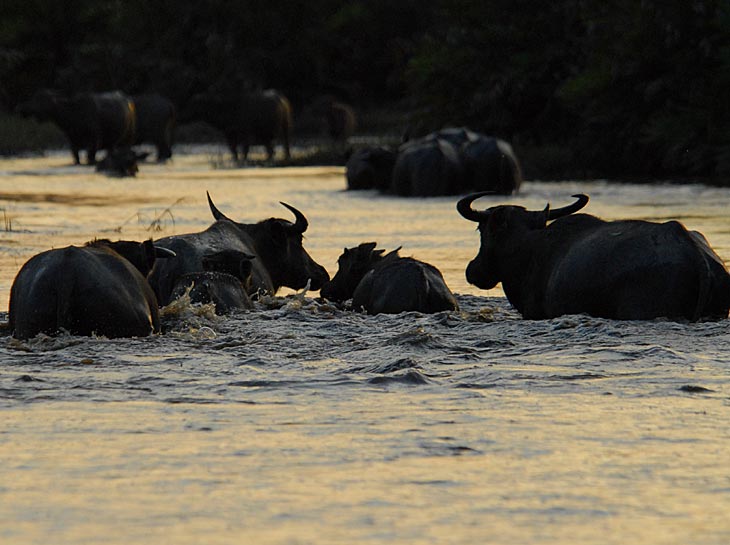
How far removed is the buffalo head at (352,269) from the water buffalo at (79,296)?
265 cm

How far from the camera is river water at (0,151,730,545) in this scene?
16.4 ft

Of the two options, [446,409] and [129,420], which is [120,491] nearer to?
[129,420]

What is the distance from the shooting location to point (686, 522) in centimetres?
498

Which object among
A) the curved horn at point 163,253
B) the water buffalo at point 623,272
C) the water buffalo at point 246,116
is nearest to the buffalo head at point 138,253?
the curved horn at point 163,253

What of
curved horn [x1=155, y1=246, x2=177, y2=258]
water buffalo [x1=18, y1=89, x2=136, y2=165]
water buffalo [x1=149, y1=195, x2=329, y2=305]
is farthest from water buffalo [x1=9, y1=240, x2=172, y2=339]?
water buffalo [x1=18, y1=89, x2=136, y2=165]

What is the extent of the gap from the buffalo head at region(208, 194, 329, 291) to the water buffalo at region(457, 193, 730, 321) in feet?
6.47

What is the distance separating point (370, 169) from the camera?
23.9 metres

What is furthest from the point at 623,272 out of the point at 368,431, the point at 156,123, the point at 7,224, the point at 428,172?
the point at 156,123

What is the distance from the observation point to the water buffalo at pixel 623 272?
898cm

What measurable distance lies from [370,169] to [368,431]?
1772 centimetres

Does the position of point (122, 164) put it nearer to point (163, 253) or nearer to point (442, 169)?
point (442, 169)

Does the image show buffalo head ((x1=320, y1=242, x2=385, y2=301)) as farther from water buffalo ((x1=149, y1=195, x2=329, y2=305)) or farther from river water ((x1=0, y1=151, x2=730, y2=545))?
river water ((x1=0, y1=151, x2=730, y2=545))

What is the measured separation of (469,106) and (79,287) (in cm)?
2251

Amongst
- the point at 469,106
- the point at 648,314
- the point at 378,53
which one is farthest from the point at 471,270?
the point at 378,53
